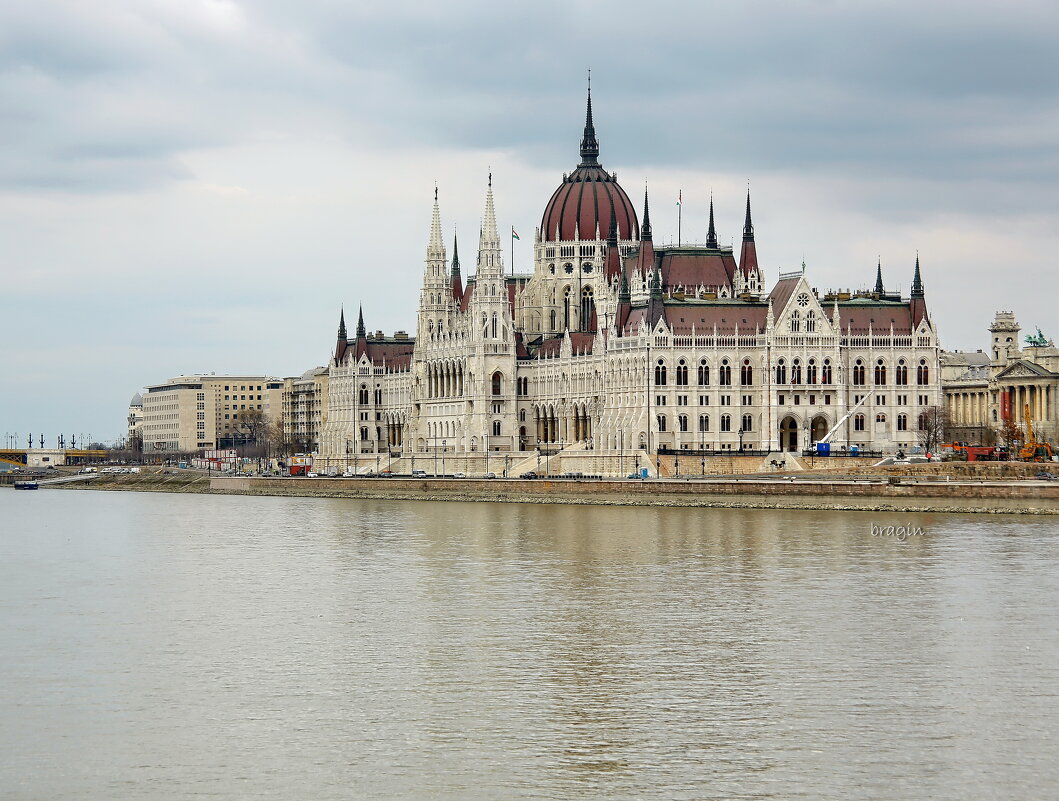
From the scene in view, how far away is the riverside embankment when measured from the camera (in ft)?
299

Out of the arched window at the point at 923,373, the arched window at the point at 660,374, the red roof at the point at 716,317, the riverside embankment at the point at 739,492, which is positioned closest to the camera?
the riverside embankment at the point at 739,492

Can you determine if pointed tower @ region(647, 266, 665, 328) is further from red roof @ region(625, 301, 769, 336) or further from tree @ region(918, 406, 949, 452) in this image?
tree @ region(918, 406, 949, 452)

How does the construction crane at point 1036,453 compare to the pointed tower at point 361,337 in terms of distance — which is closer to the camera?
the construction crane at point 1036,453

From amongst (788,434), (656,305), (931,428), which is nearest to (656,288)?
(656,305)

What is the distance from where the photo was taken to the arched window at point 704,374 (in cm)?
12812

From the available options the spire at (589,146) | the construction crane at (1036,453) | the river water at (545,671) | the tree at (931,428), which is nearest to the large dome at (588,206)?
the spire at (589,146)

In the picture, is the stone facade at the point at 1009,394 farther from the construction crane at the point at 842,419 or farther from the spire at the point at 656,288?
the spire at the point at 656,288

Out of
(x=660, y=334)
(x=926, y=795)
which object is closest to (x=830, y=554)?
(x=926, y=795)

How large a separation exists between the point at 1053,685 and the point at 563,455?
93.9 meters

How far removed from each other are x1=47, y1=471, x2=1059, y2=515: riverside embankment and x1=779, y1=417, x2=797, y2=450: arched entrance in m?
17.1

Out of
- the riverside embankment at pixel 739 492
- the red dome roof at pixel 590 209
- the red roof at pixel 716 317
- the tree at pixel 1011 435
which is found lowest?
the riverside embankment at pixel 739 492

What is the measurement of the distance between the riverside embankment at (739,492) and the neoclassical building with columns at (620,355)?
36.5 feet

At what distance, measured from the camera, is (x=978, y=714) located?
3909 cm

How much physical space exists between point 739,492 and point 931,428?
2978cm
